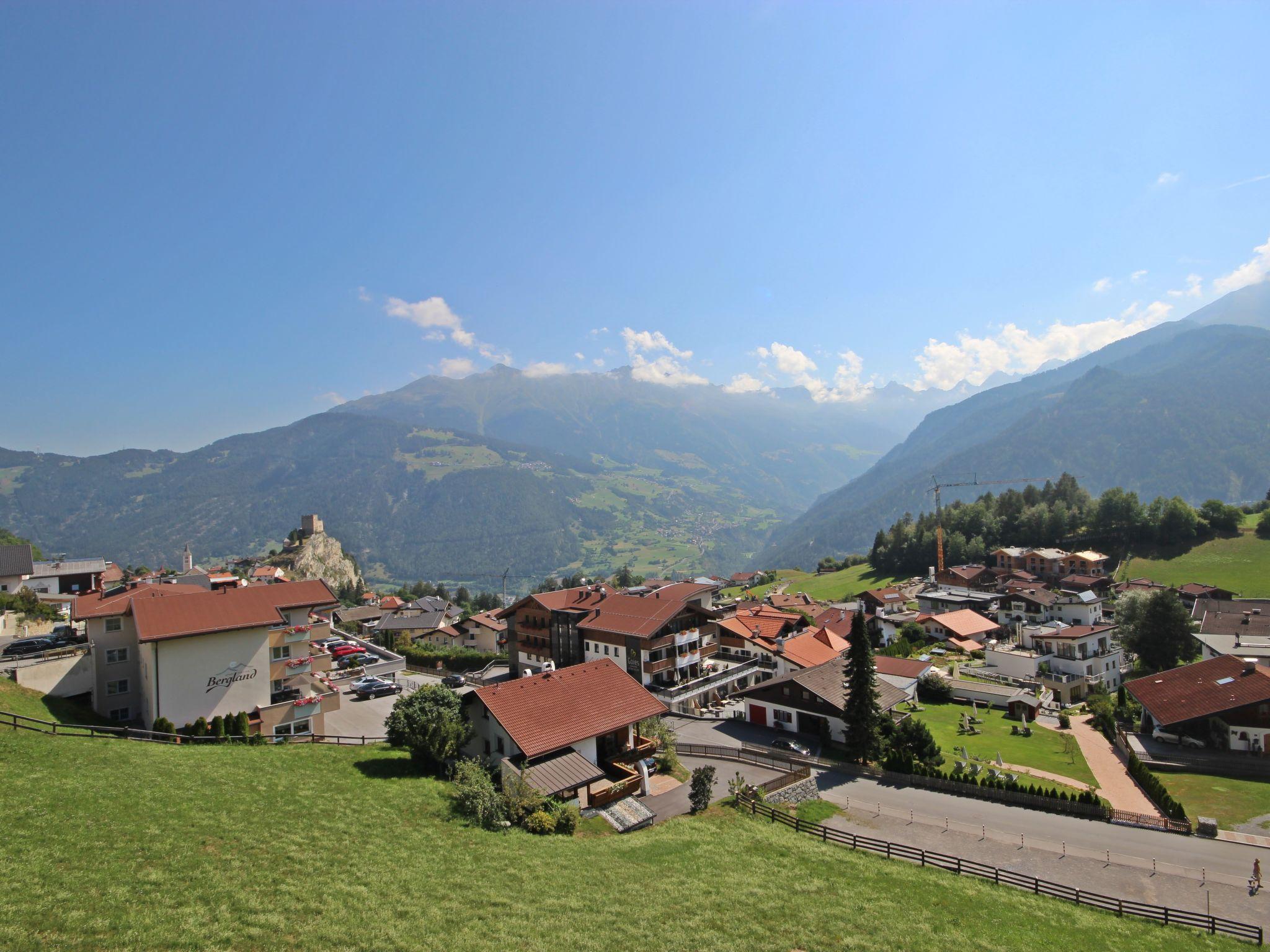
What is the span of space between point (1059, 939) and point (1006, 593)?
87.1 meters

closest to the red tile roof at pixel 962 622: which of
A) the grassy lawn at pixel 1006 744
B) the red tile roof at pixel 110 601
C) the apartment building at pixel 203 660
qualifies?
the grassy lawn at pixel 1006 744

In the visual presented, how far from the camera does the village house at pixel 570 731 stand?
25766 millimetres

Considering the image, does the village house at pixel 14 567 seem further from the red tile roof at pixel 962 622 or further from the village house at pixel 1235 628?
the village house at pixel 1235 628

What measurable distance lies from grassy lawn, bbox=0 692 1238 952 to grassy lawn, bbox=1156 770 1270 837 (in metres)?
15.6

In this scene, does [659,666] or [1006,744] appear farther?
[659,666]

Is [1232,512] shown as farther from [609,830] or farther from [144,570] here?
[144,570]

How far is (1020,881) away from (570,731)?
17718 millimetres

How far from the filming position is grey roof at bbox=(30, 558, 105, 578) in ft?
219

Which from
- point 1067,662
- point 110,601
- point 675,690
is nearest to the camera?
point 110,601

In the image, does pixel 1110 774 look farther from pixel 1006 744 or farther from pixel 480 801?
pixel 480 801

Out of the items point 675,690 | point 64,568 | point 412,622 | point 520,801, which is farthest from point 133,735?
point 64,568

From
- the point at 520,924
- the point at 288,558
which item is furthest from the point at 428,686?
the point at 288,558

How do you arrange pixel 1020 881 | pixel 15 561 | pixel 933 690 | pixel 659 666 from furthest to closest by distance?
pixel 15 561 < pixel 933 690 < pixel 659 666 < pixel 1020 881

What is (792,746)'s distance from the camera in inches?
1492
